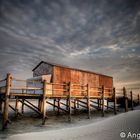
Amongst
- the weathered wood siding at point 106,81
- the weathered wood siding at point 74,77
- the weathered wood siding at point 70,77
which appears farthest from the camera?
the weathered wood siding at point 106,81

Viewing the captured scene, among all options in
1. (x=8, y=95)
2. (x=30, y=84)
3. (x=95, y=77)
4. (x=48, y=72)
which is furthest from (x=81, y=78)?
(x=8, y=95)

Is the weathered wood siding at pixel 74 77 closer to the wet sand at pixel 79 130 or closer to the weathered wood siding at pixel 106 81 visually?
Answer: the weathered wood siding at pixel 106 81

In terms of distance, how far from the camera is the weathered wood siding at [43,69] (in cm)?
1888

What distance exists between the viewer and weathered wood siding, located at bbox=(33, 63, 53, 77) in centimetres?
1888

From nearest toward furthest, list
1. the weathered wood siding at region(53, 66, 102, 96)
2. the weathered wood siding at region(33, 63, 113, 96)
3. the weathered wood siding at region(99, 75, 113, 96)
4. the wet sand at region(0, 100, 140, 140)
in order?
the wet sand at region(0, 100, 140, 140) → the weathered wood siding at region(33, 63, 113, 96) → the weathered wood siding at region(53, 66, 102, 96) → the weathered wood siding at region(99, 75, 113, 96)

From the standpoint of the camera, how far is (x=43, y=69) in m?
19.9

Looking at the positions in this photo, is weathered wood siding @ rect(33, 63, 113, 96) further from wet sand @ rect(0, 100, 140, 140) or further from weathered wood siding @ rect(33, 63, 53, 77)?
wet sand @ rect(0, 100, 140, 140)

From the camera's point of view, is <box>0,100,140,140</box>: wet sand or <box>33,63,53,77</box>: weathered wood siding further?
<box>33,63,53,77</box>: weathered wood siding

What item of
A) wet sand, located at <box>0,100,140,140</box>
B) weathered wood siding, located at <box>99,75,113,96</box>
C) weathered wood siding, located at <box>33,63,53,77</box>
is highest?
weathered wood siding, located at <box>33,63,53,77</box>

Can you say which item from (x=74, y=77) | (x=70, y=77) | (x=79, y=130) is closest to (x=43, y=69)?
(x=70, y=77)

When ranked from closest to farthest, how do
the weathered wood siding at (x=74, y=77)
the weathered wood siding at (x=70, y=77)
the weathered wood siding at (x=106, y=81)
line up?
the weathered wood siding at (x=70, y=77), the weathered wood siding at (x=74, y=77), the weathered wood siding at (x=106, y=81)

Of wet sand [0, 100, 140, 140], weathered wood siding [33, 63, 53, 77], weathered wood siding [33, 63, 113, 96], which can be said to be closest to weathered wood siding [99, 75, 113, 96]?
weathered wood siding [33, 63, 113, 96]

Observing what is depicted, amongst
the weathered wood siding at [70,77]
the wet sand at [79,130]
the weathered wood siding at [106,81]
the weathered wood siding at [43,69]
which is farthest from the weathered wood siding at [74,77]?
the wet sand at [79,130]

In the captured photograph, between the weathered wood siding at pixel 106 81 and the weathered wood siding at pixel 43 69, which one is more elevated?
the weathered wood siding at pixel 43 69
